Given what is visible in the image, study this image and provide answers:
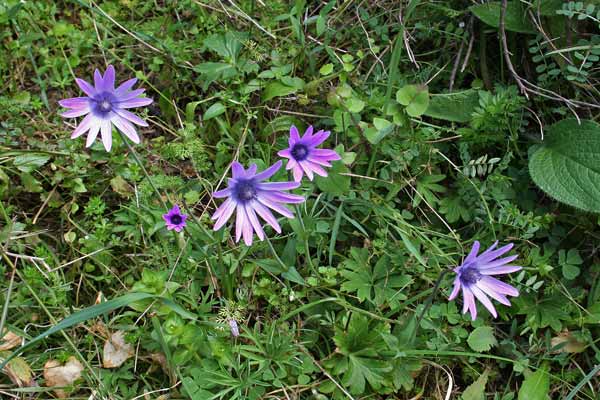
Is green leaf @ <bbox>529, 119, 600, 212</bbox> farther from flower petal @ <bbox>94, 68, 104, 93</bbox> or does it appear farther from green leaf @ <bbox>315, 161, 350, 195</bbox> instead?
flower petal @ <bbox>94, 68, 104, 93</bbox>

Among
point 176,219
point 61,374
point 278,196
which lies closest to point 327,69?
point 278,196

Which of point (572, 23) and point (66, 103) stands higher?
point (66, 103)

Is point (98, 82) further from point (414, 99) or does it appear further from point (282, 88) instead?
point (414, 99)

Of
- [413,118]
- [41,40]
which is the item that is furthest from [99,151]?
[413,118]

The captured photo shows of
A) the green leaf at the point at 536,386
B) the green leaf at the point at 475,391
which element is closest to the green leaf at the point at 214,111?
the green leaf at the point at 475,391

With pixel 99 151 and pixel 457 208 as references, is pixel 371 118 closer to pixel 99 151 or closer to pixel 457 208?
pixel 457 208

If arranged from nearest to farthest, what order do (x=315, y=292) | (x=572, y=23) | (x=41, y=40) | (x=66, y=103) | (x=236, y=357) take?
(x=66, y=103)
(x=236, y=357)
(x=315, y=292)
(x=572, y=23)
(x=41, y=40)
